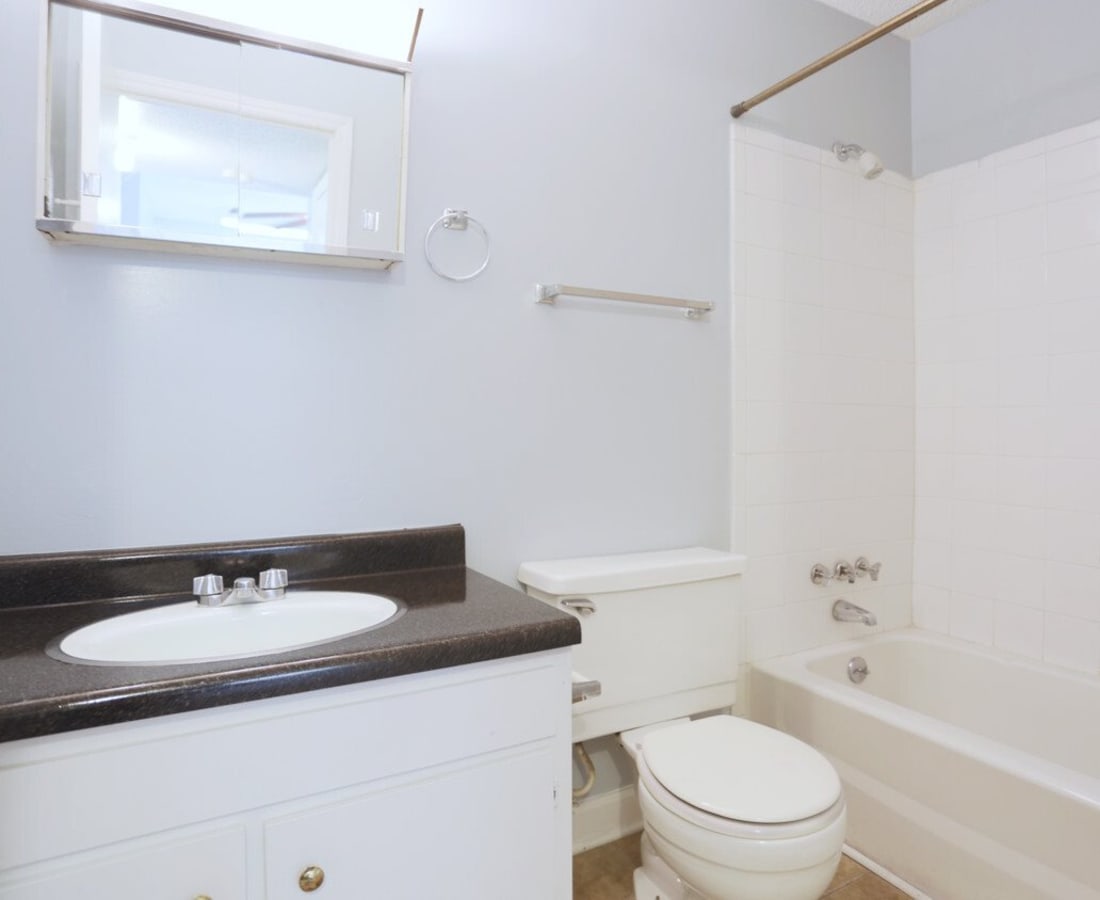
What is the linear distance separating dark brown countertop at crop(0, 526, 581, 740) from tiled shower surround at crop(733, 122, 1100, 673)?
1052mm

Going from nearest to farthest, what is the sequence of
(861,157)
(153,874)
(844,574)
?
(153,874) → (861,157) → (844,574)

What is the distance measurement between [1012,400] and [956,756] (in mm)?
1190

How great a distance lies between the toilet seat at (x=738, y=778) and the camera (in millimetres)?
1106

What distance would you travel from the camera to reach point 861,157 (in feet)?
6.46

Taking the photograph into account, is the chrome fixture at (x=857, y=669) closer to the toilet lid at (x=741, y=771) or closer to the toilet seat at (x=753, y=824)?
the toilet lid at (x=741, y=771)

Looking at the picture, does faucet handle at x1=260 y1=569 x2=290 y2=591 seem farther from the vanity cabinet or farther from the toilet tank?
the toilet tank

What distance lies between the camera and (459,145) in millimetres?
1502

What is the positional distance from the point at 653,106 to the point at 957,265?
4.02 ft

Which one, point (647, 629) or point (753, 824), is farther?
point (647, 629)

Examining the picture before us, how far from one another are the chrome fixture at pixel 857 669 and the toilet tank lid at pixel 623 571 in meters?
0.69

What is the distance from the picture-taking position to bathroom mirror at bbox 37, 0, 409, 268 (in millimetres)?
1121

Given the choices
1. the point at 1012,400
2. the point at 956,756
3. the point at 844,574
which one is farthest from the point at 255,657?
the point at 1012,400

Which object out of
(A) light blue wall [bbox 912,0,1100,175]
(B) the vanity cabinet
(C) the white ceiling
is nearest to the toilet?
(B) the vanity cabinet

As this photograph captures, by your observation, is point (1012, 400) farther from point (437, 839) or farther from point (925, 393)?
point (437, 839)
